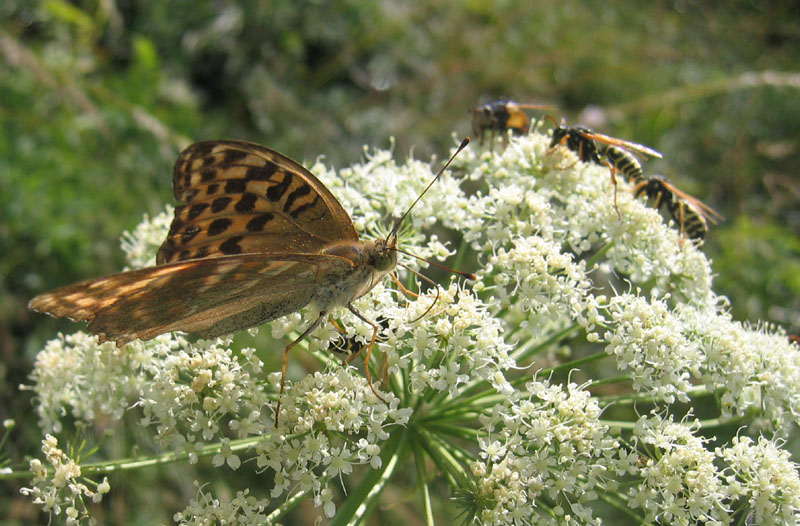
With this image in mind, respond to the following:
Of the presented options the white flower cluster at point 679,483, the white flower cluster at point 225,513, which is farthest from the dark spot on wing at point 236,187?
the white flower cluster at point 679,483

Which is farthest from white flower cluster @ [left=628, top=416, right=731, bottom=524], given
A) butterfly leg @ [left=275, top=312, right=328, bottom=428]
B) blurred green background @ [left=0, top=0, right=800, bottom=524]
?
blurred green background @ [left=0, top=0, right=800, bottom=524]

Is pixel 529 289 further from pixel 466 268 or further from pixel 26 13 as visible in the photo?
pixel 26 13

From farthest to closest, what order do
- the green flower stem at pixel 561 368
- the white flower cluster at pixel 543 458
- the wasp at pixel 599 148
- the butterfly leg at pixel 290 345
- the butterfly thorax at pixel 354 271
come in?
the wasp at pixel 599 148 → the green flower stem at pixel 561 368 → the butterfly thorax at pixel 354 271 → the butterfly leg at pixel 290 345 → the white flower cluster at pixel 543 458

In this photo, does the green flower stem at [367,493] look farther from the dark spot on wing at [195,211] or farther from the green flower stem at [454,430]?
the dark spot on wing at [195,211]

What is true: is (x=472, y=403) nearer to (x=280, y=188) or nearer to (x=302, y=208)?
(x=302, y=208)

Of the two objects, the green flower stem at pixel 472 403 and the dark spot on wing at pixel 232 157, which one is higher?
the dark spot on wing at pixel 232 157

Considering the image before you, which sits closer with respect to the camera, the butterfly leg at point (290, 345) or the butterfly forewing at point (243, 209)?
the butterfly leg at point (290, 345)
